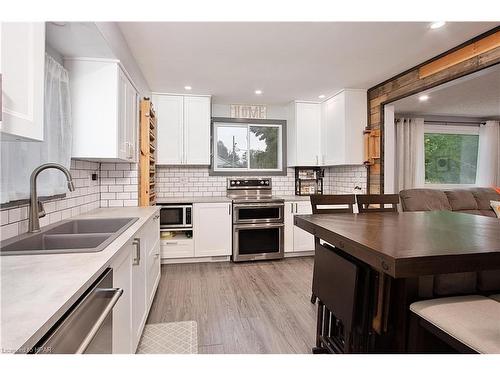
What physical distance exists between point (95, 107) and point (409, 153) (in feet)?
16.0

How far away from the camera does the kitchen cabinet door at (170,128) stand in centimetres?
390

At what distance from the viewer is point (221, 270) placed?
11.5 feet

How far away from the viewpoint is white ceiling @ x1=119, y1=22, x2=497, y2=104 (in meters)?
2.20

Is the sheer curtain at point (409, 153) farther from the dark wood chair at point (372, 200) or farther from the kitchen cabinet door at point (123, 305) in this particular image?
the kitchen cabinet door at point (123, 305)

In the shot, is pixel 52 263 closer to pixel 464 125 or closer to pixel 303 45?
pixel 303 45

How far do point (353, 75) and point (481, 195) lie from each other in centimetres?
318

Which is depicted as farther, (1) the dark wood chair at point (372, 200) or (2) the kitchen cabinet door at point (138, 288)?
(1) the dark wood chair at point (372, 200)

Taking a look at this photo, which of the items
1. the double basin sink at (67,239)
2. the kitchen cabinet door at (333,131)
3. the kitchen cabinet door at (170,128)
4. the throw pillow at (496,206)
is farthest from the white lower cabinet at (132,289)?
the throw pillow at (496,206)

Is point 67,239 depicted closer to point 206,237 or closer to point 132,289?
point 132,289

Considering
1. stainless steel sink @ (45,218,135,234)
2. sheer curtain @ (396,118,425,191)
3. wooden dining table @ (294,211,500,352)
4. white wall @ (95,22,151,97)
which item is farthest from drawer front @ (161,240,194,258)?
sheer curtain @ (396,118,425,191)

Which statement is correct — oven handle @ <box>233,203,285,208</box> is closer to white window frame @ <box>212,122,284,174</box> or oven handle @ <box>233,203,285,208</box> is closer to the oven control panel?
the oven control panel

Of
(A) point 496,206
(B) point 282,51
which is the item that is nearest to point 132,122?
(B) point 282,51

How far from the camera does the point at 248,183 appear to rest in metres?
4.36

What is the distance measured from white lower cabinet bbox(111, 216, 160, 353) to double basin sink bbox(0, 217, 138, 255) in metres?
0.15
